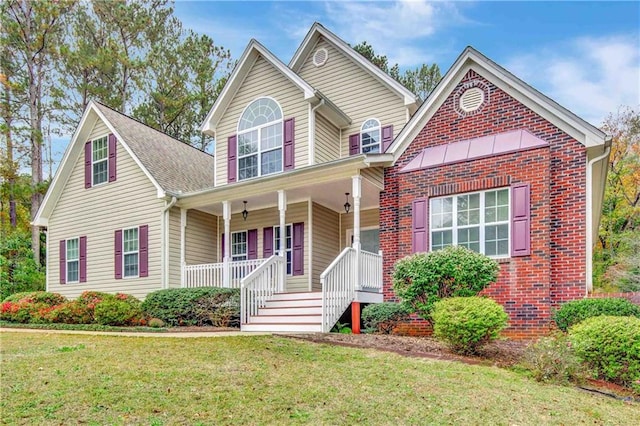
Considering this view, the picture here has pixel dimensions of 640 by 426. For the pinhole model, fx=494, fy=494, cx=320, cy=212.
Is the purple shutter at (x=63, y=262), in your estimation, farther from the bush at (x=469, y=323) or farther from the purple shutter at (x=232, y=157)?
the bush at (x=469, y=323)

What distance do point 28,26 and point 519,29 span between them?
23.2m

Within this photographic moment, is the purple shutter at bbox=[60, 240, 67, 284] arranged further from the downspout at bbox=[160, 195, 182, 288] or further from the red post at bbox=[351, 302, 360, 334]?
the red post at bbox=[351, 302, 360, 334]

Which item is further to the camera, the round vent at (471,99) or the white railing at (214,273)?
the white railing at (214,273)

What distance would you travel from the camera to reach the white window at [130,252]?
15164 millimetres

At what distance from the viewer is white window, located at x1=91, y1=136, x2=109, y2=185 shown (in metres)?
16.2

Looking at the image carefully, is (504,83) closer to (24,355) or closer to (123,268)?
(24,355)

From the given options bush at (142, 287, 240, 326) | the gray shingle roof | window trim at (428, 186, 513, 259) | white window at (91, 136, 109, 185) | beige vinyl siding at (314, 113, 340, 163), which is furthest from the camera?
white window at (91, 136, 109, 185)

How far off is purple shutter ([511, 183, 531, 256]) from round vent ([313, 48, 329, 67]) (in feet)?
27.9

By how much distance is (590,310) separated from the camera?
8328mm

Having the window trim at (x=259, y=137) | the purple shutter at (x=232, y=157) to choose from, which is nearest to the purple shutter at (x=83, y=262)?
the purple shutter at (x=232, y=157)

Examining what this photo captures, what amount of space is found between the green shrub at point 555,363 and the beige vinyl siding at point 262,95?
28.7ft

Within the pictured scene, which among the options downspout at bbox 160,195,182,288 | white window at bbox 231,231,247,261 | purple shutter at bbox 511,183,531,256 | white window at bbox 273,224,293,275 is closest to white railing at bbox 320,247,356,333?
purple shutter at bbox 511,183,531,256

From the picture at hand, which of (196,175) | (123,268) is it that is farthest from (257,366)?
(196,175)

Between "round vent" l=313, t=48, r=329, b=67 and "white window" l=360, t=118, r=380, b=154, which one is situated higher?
"round vent" l=313, t=48, r=329, b=67
